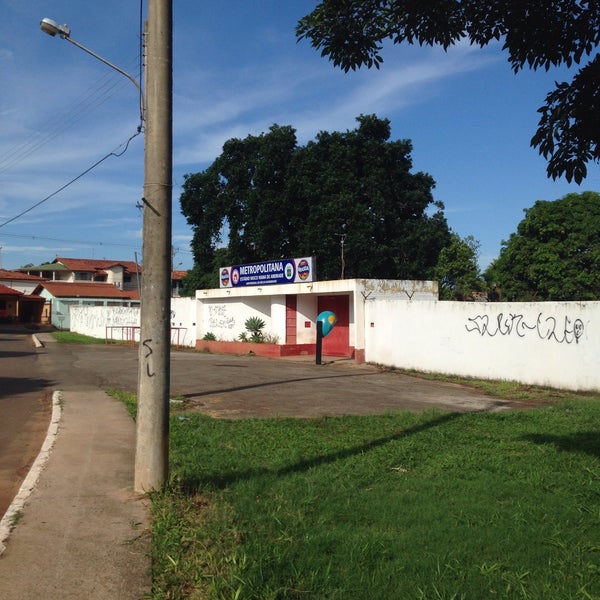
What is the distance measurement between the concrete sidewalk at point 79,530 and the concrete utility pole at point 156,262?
479mm

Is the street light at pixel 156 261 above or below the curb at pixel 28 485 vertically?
above

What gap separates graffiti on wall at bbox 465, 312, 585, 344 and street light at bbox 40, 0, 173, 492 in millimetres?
10158

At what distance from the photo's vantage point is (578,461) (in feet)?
21.9

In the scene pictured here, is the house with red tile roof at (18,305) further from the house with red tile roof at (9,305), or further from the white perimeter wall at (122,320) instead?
the white perimeter wall at (122,320)

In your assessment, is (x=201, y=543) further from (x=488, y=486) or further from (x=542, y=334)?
(x=542, y=334)

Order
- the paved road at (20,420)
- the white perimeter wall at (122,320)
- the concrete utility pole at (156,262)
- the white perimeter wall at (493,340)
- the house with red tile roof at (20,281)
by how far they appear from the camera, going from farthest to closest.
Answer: the house with red tile roof at (20,281)
the white perimeter wall at (122,320)
the white perimeter wall at (493,340)
the paved road at (20,420)
the concrete utility pole at (156,262)

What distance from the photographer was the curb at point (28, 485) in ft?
15.3

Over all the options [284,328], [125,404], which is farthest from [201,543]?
[284,328]

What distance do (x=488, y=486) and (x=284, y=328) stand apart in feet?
62.1

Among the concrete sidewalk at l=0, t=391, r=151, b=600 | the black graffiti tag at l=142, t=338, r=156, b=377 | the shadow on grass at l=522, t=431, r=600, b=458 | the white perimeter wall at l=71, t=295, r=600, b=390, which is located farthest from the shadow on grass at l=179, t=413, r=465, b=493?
the white perimeter wall at l=71, t=295, r=600, b=390

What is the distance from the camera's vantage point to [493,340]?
14.9 meters

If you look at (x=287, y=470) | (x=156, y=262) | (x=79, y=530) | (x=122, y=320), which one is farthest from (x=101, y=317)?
(x=79, y=530)

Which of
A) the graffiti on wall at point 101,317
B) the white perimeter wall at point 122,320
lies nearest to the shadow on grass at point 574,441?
the white perimeter wall at point 122,320

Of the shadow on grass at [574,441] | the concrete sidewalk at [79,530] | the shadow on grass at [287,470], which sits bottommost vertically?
the concrete sidewalk at [79,530]
